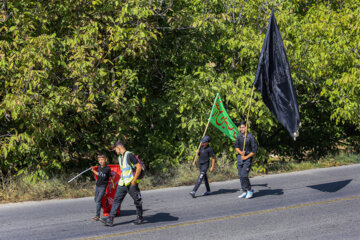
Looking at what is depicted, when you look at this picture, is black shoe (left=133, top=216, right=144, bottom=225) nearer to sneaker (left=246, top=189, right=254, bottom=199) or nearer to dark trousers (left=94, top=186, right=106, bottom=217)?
dark trousers (left=94, top=186, right=106, bottom=217)

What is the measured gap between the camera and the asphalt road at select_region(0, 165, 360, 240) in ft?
25.0

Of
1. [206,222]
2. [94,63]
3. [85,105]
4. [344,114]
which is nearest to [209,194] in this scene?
[206,222]

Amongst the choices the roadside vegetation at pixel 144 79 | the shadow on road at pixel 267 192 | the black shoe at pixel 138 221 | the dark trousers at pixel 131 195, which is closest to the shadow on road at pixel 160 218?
the black shoe at pixel 138 221

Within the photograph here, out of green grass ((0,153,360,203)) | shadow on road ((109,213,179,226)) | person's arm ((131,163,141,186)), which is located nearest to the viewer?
person's arm ((131,163,141,186))

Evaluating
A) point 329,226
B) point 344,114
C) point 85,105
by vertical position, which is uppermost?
point 85,105

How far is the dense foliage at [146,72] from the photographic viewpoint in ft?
37.9

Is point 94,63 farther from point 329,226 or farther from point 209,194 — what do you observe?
point 329,226

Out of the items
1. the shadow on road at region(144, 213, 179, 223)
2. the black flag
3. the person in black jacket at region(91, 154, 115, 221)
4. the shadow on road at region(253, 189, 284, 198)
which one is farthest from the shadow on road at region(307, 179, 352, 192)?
the person in black jacket at region(91, 154, 115, 221)

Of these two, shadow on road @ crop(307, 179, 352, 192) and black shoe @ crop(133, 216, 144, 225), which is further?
shadow on road @ crop(307, 179, 352, 192)

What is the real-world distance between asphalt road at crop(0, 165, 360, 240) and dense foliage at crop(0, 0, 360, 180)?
7.43ft

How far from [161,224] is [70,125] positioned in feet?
17.3

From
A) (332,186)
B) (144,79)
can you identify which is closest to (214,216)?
(332,186)

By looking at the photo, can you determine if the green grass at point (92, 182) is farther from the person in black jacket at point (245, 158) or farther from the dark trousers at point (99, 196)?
the dark trousers at point (99, 196)

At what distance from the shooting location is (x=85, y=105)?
38.6 feet
